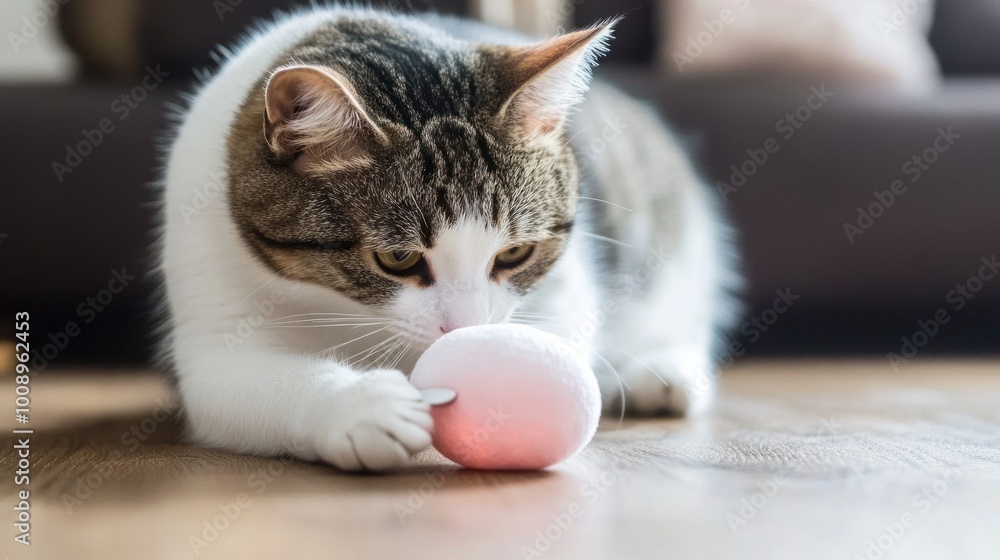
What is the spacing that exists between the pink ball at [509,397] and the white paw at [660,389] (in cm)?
53

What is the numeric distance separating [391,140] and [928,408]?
3.51 feet

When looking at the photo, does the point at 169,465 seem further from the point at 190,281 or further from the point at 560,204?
the point at 560,204

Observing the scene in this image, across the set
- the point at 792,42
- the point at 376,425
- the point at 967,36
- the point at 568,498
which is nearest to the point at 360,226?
the point at 376,425

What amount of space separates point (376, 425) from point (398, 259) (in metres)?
0.25

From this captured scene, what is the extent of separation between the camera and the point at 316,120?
111 centimetres

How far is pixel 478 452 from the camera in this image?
3.34ft

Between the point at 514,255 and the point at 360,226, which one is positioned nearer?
the point at 360,226

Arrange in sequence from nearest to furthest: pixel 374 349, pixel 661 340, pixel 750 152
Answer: pixel 374 349 < pixel 661 340 < pixel 750 152

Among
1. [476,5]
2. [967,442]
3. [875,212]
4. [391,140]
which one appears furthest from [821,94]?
[391,140]

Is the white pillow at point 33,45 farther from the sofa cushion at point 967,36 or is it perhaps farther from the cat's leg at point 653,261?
the sofa cushion at point 967,36

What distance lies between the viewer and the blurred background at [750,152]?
7.52 ft

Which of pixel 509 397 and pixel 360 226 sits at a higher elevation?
pixel 360 226

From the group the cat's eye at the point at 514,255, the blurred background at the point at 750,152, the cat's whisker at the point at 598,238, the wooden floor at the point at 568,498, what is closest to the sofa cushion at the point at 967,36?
the blurred background at the point at 750,152

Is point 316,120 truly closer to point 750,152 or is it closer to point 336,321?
point 336,321
